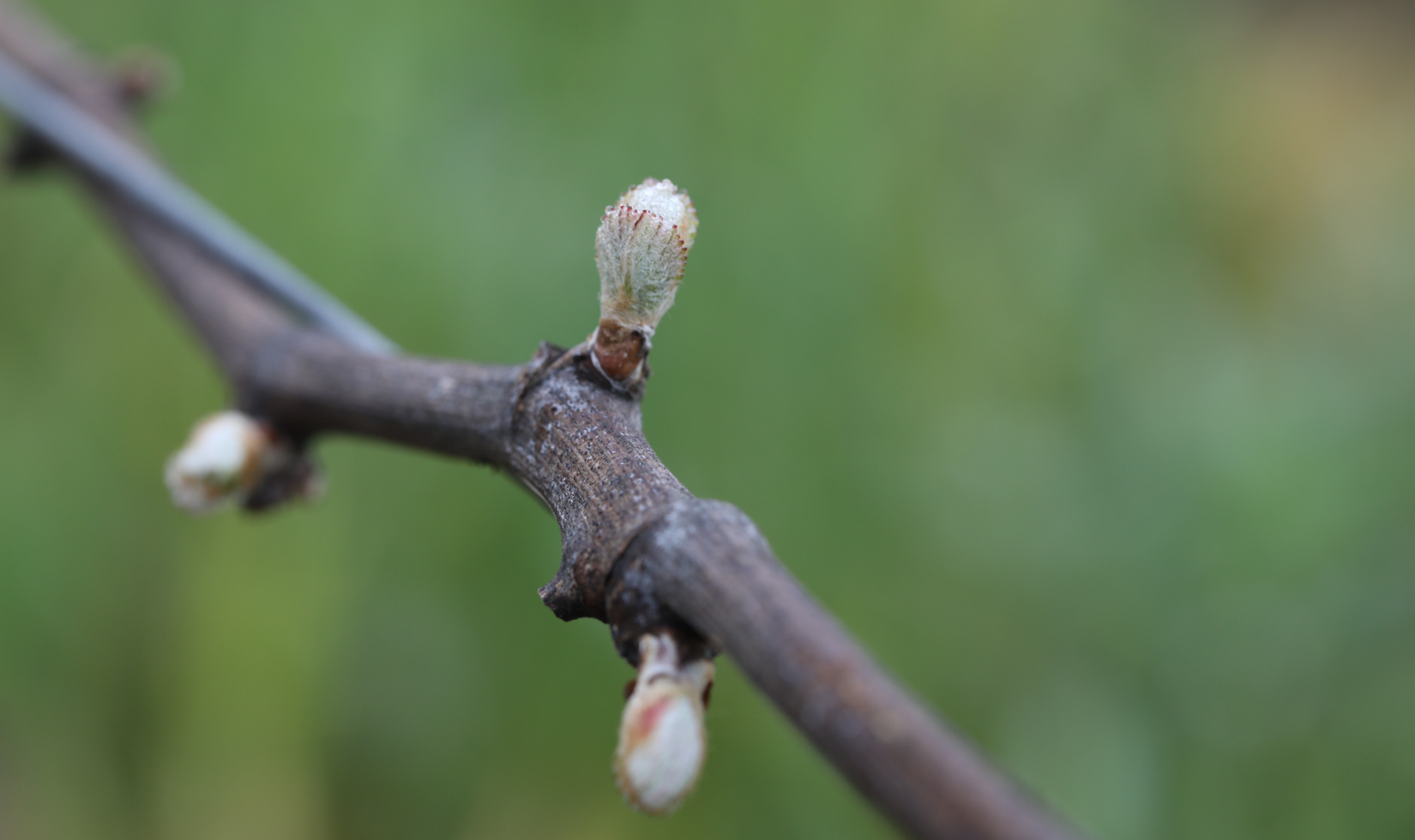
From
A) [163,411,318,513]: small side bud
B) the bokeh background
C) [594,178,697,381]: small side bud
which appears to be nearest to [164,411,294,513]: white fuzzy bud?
[163,411,318,513]: small side bud

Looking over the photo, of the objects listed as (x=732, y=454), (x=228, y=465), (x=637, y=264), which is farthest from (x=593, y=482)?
(x=732, y=454)

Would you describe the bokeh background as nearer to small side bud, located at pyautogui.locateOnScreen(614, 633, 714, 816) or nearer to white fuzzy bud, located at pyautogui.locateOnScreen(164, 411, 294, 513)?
white fuzzy bud, located at pyautogui.locateOnScreen(164, 411, 294, 513)

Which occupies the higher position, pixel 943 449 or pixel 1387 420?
pixel 1387 420

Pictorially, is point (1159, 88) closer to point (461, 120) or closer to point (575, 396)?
point (461, 120)

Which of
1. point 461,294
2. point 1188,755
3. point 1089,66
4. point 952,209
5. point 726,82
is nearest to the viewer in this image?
point 1188,755

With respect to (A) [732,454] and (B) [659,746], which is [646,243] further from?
(A) [732,454]

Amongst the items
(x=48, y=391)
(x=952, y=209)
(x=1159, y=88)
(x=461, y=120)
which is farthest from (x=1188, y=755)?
(x=48, y=391)
